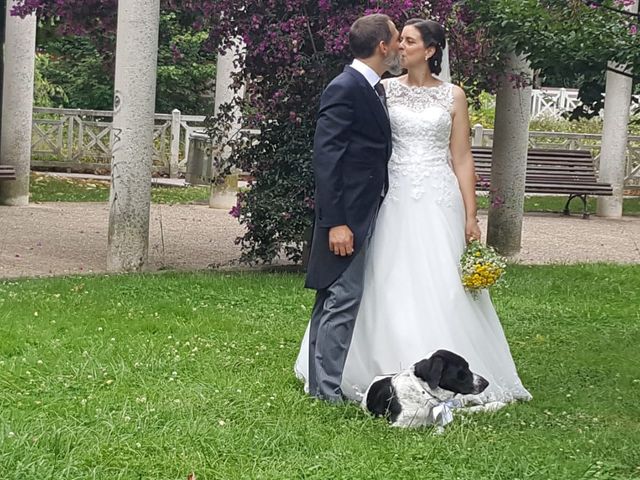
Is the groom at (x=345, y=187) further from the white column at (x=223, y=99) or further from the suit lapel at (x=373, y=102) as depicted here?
the white column at (x=223, y=99)

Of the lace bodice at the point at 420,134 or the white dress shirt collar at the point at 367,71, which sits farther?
the lace bodice at the point at 420,134

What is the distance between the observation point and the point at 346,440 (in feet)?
18.4

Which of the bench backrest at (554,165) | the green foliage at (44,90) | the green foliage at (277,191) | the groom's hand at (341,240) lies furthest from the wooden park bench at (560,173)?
the groom's hand at (341,240)

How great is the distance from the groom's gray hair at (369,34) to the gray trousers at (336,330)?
100cm

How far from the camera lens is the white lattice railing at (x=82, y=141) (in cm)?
2411

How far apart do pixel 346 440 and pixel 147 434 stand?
0.86 m

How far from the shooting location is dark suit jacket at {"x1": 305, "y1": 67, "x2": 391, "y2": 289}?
247 inches

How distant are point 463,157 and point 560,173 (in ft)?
42.5

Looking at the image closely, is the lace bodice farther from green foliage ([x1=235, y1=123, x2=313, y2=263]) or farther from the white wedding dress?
green foliage ([x1=235, y1=123, x2=313, y2=263])

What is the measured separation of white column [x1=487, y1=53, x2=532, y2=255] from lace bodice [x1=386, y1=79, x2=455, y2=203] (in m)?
6.55

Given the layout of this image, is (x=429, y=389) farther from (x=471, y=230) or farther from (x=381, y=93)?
(x=381, y=93)

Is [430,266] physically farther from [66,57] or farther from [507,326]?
[66,57]

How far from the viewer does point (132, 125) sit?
1123cm

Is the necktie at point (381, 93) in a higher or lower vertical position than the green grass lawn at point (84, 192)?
higher
